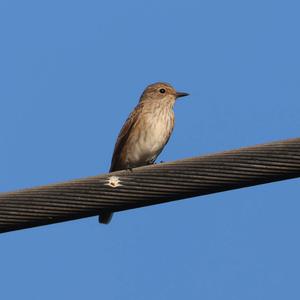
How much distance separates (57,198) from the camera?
6508mm

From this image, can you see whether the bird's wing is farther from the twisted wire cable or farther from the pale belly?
the twisted wire cable

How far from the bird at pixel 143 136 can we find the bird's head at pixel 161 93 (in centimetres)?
29

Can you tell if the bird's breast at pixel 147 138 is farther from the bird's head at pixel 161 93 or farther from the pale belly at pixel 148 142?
the bird's head at pixel 161 93

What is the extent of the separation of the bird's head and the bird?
29 centimetres

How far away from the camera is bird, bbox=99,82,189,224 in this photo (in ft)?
39.9

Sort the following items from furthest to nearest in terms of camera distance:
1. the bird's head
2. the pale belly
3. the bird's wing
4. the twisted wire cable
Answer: the bird's head → the bird's wing → the pale belly → the twisted wire cable

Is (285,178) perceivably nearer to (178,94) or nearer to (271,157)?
(271,157)

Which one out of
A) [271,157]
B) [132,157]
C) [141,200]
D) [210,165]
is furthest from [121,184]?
[132,157]

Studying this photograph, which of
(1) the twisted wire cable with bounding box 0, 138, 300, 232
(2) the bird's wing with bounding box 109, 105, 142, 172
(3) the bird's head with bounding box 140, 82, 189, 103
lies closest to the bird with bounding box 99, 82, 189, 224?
(2) the bird's wing with bounding box 109, 105, 142, 172

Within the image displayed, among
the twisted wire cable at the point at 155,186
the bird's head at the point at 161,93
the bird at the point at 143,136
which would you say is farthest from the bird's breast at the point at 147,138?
the twisted wire cable at the point at 155,186

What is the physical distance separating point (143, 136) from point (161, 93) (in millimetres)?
1336

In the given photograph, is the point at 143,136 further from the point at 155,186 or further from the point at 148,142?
the point at 155,186

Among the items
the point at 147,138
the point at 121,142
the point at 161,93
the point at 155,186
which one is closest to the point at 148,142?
the point at 147,138

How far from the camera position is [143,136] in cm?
1217
